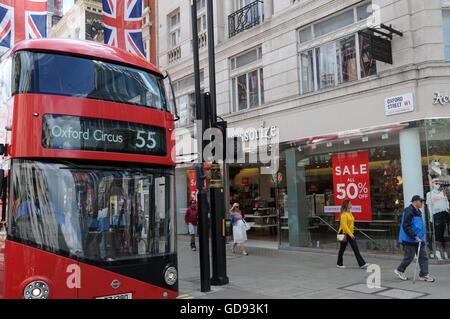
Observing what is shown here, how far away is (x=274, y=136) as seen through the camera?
16219 mm

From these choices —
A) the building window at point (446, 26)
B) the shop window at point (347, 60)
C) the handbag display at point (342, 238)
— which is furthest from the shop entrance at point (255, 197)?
the building window at point (446, 26)

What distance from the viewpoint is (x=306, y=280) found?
10227 millimetres

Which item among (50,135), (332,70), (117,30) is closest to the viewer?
(50,135)

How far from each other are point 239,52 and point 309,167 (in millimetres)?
5511

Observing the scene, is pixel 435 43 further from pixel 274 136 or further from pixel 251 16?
pixel 251 16

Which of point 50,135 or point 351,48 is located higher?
point 351,48

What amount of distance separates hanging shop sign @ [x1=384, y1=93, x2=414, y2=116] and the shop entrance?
23.1ft

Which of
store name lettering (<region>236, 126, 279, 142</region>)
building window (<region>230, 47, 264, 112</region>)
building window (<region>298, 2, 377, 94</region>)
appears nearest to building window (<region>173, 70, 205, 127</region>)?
building window (<region>230, 47, 264, 112</region>)

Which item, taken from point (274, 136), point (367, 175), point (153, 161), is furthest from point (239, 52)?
point (153, 161)

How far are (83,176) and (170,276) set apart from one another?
75.6 inches

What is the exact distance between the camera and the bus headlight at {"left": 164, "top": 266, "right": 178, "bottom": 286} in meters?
6.73

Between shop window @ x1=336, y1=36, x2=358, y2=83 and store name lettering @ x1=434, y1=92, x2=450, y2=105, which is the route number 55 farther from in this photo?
shop window @ x1=336, y1=36, x2=358, y2=83

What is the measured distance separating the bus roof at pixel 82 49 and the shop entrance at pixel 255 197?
11969mm

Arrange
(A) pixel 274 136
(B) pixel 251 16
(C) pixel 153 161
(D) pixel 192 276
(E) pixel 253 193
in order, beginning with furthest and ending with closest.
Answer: (E) pixel 253 193, (B) pixel 251 16, (A) pixel 274 136, (D) pixel 192 276, (C) pixel 153 161
